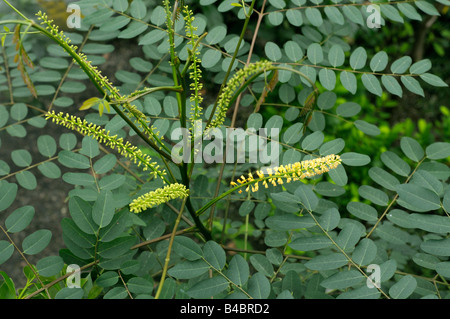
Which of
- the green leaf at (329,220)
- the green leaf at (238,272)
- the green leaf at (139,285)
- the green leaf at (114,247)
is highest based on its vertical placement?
the green leaf at (329,220)

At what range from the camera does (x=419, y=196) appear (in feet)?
3.56

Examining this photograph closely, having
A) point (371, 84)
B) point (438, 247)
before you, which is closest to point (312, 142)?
point (371, 84)

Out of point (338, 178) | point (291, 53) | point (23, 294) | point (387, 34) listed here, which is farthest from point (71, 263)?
point (387, 34)

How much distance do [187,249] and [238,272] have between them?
153 millimetres

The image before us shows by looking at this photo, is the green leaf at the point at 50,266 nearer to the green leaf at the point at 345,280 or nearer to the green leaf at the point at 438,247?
the green leaf at the point at 345,280

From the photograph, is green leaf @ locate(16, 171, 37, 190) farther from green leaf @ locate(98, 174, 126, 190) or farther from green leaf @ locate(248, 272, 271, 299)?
green leaf @ locate(248, 272, 271, 299)

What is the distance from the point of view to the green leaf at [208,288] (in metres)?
1.05

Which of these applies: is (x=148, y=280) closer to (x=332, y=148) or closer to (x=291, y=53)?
(x=332, y=148)

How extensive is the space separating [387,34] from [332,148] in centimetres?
338

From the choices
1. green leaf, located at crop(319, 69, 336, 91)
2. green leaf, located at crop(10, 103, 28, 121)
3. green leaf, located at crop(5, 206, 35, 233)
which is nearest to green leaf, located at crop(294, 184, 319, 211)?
green leaf, located at crop(319, 69, 336, 91)

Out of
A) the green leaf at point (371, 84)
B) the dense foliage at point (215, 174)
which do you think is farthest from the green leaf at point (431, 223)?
the green leaf at point (371, 84)

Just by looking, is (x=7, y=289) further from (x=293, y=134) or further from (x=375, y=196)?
(x=375, y=196)

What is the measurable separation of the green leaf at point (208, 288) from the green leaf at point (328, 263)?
234mm

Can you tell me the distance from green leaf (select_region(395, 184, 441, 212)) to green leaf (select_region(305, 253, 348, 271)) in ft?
0.76
